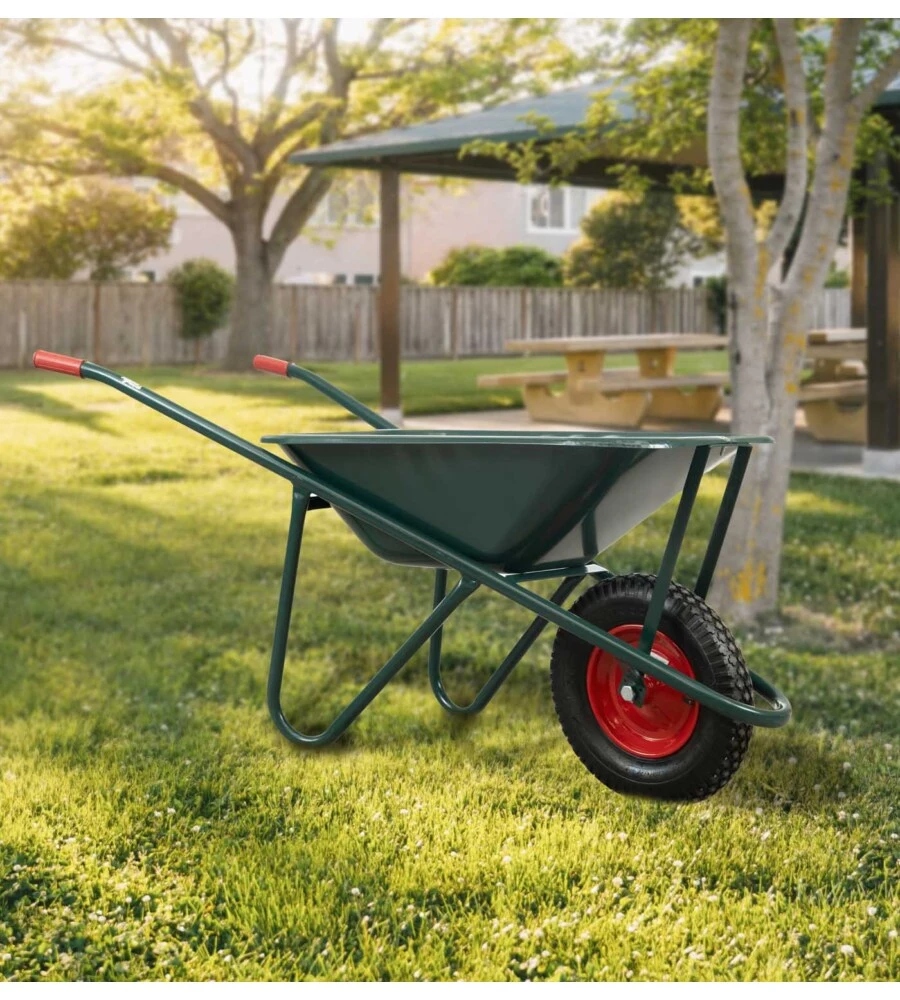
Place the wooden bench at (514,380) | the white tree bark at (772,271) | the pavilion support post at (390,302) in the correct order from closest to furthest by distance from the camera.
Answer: the white tree bark at (772,271), the wooden bench at (514,380), the pavilion support post at (390,302)

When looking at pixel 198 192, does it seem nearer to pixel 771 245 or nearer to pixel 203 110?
pixel 203 110

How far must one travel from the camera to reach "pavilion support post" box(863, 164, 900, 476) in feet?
33.0

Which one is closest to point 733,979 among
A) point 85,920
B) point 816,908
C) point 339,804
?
point 816,908

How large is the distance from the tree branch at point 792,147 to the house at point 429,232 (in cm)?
2635

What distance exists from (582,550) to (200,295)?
2052 centimetres

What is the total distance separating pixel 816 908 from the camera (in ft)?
9.37

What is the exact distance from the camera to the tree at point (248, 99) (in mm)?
18531

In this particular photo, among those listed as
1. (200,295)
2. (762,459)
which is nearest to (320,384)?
(762,459)

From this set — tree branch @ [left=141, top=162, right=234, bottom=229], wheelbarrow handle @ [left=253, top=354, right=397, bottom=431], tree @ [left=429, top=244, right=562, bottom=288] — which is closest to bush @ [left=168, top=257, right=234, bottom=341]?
tree branch @ [left=141, top=162, right=234, bottom=229]

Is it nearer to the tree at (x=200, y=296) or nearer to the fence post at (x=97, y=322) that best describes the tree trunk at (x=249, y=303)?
the tree at (x=200, y=296)

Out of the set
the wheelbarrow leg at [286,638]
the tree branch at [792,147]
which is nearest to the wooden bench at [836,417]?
the tree branch at [792,147]

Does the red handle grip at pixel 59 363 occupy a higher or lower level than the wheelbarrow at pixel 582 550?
higher

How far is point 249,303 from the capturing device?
2098 cm

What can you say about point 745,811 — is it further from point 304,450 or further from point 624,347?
point 624,347
